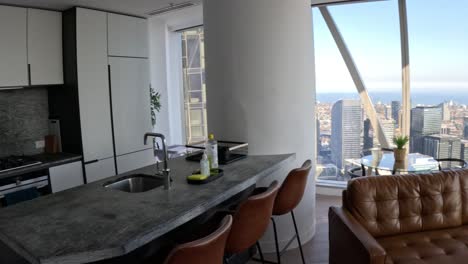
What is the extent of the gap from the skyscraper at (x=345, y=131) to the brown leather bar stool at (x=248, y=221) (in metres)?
3.35

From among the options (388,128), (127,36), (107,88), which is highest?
(127,36)

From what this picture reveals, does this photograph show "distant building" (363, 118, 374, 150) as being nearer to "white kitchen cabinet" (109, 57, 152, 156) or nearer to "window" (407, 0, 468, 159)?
"window" (407, 0, 468, 159)

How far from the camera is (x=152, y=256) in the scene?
2141 mm

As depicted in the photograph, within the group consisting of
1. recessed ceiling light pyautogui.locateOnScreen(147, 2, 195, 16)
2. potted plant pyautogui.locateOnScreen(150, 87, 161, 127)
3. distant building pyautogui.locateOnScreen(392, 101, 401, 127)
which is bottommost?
distant building pyautogui.locateOnScreen(392, 101, 401, 127)

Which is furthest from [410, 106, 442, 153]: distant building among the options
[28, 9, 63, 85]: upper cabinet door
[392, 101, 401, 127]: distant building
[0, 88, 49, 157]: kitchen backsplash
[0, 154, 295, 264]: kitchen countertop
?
[0, 88, 49, 157]: kitchen backsplash

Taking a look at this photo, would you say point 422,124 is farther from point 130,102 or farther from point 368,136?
point 130,102

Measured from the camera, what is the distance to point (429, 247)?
2564 mm

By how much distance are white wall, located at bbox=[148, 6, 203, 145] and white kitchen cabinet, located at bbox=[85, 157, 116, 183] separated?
1298 mm

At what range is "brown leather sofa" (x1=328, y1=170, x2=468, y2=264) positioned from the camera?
2.58 metres

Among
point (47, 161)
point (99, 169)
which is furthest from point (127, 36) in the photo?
point (47, 161)

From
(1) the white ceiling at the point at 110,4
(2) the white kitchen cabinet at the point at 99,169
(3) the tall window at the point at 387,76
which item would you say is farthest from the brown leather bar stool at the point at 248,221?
(3) the tall window at the point at 387,76

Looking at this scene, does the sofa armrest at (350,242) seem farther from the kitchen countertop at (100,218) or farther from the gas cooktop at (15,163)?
the gas cooktop at (15,163)

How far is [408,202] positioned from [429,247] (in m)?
0.37

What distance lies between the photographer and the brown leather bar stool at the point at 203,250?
158cm
